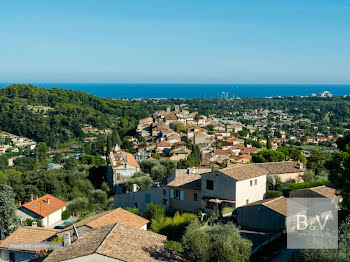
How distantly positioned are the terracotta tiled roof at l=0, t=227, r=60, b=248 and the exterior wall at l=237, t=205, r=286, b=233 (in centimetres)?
721

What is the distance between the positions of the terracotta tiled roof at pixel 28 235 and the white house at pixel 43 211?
8257mm

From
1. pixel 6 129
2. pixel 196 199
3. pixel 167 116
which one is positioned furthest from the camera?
pixel 6 129

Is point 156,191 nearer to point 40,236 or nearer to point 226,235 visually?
point 40,236

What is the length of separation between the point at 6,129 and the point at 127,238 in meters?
84.4

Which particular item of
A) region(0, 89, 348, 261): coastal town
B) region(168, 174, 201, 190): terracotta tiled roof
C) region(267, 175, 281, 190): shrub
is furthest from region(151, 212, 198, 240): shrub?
region(267, 175, 281, 190): shrub

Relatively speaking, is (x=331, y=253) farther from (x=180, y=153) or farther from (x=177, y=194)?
(x=180, y=153)

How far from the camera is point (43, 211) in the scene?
2522cm

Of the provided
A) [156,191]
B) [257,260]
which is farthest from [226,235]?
[156,191]

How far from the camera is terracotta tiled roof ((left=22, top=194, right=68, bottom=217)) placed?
82.6ft

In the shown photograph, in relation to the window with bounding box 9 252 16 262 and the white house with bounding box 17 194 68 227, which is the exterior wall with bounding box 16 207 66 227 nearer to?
the white house with bounding box 17 194 68 227

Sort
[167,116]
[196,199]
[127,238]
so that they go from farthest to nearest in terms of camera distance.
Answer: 1. [167,116]
2. [196,199]
3. [127,238]

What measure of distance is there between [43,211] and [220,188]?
12381mm

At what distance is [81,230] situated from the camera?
50.5 ft

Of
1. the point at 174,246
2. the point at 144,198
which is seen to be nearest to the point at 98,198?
the point at 144,198
